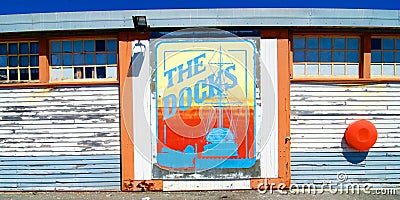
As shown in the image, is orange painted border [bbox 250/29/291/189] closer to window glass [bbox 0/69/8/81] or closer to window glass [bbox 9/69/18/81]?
window glass [bbox 9/69/18/81]

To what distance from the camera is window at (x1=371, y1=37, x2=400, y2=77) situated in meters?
5.72

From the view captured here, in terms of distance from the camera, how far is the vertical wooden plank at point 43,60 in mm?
5621

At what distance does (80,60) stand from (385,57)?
6039mm

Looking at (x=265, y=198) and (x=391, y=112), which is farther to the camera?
(x=391, y=112)

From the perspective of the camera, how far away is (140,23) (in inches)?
205

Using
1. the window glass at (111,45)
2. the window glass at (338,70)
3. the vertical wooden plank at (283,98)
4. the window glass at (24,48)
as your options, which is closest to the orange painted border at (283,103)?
the vertical wooden plank at (283,98)

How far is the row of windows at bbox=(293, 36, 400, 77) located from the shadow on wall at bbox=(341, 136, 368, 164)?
139 cm

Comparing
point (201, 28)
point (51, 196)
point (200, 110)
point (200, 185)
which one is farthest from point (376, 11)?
point (51, 196)

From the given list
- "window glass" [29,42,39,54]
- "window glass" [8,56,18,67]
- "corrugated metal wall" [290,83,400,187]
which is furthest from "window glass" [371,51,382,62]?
"window glass" [8,56,18,67]

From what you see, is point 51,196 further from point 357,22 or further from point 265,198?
point 357,22

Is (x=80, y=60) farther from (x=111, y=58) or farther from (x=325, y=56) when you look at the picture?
(x=325, y=56)

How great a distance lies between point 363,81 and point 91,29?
17.3 feet

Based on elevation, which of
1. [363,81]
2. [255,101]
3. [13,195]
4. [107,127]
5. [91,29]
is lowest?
[13,195]

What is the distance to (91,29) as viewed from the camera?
539cm
